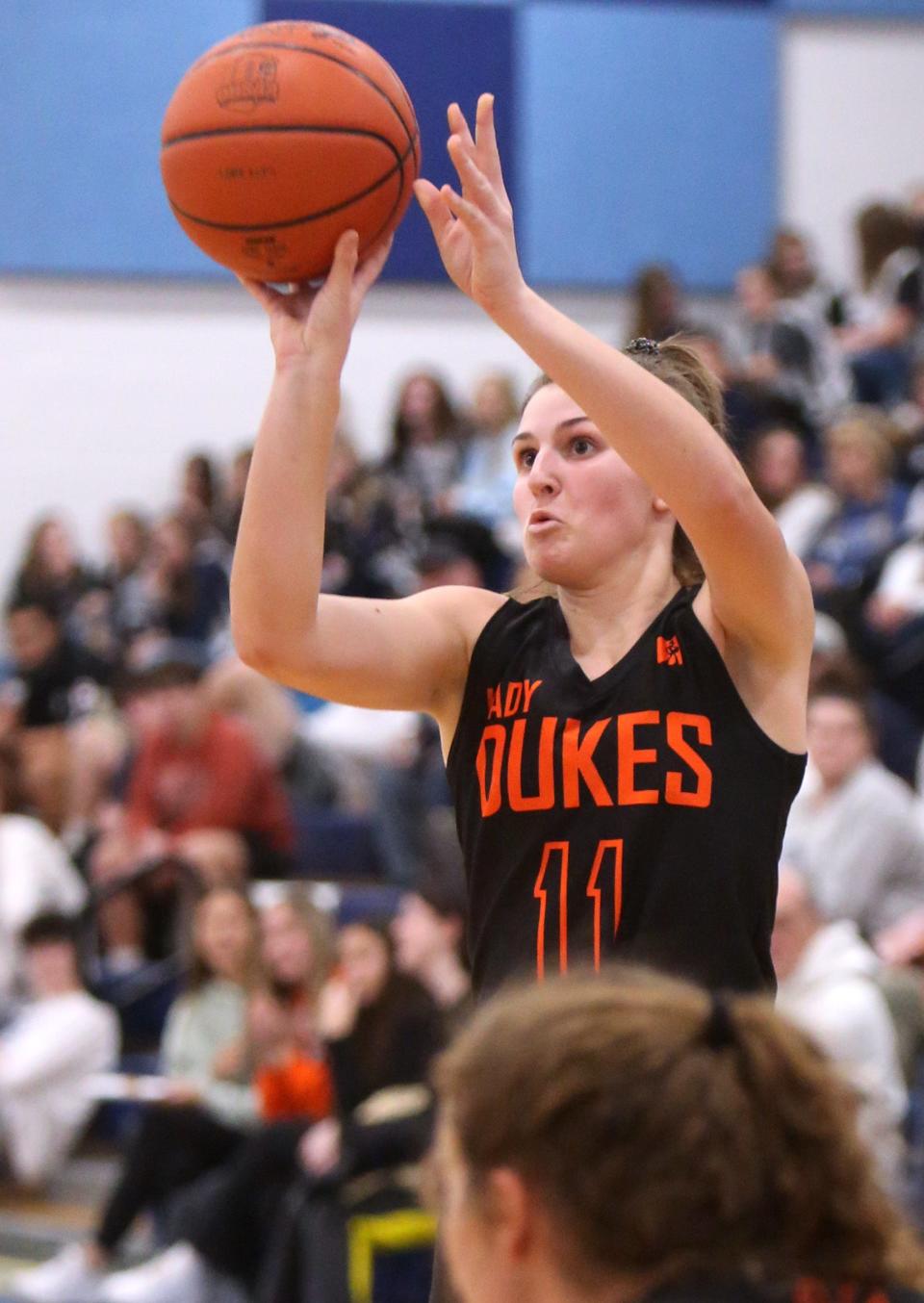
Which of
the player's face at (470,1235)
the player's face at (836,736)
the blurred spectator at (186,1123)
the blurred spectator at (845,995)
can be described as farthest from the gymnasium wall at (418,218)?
the player's face at (470,1235)

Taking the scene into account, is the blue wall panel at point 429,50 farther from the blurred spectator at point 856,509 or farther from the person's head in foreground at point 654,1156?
the person's head in foreground at point 654,1156

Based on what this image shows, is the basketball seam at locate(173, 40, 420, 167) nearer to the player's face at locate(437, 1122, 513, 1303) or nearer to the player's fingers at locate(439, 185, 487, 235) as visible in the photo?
the player's fingers at locate(439, 185, 487, 235)

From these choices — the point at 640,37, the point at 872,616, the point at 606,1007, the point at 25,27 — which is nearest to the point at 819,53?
the point at 640,37

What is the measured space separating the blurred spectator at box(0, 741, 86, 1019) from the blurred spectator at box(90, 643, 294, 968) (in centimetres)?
13

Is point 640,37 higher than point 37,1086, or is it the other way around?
point 640,37

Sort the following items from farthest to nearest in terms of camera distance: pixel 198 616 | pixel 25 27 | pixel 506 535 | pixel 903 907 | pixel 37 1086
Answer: pixel 25 27 → pixel 198 616 → pixel 506 535 → pixel 37 1086 → pixel 903 907

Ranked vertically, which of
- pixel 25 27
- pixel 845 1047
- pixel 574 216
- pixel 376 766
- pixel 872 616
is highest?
pixel 25 27

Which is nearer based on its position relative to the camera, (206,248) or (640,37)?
(206,248)

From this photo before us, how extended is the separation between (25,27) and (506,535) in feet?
17.5

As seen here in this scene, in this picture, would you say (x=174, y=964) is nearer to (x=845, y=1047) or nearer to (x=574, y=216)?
(x=845, y=1047)

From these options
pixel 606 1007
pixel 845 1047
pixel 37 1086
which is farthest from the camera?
pixel 37 1086

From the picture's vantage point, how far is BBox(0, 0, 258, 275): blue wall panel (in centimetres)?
1218

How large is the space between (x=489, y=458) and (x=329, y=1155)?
5.19 m

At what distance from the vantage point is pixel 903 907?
18.7 ft
